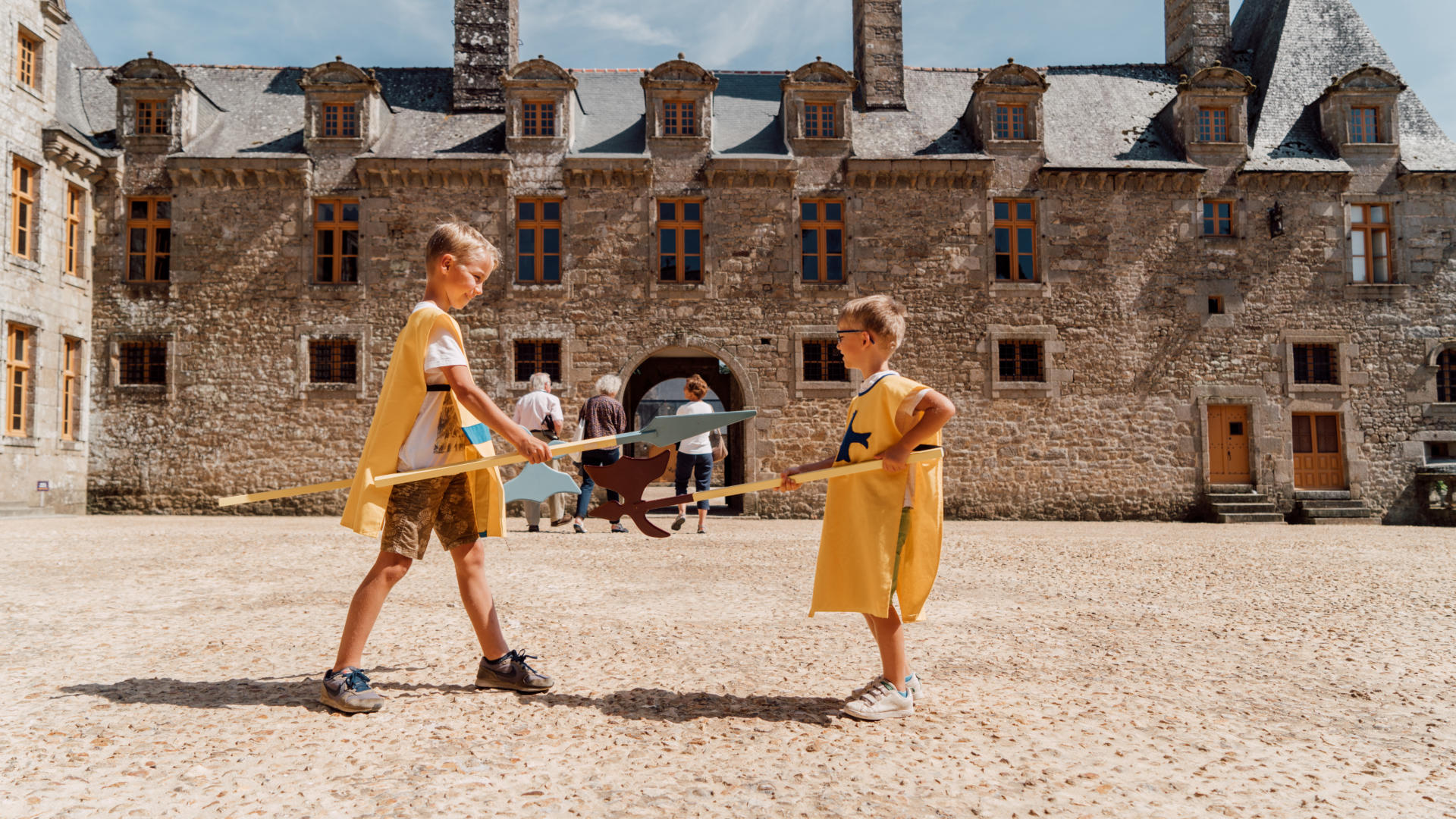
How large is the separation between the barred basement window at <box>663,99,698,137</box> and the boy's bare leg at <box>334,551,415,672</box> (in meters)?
13.5

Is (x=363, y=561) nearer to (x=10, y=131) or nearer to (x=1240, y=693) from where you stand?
(x=1240, y=693)

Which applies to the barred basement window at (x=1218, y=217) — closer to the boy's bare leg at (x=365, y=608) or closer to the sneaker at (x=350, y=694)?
the boy's bare leg at (x=365, y=608)

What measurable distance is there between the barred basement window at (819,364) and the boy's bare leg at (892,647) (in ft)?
40.5

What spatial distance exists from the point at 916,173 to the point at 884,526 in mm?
13392

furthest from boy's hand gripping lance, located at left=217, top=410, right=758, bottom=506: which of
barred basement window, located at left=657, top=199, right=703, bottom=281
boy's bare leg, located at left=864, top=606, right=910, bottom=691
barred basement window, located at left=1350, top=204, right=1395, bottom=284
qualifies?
barred basement window, located at left=1350, top=204, right=1395, bottom=284

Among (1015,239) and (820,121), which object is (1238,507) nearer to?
(1015,239)

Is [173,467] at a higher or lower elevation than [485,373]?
lower

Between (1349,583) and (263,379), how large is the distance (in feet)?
50.2

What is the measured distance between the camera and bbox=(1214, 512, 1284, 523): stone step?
48.1 feet

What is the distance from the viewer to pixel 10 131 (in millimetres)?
13188

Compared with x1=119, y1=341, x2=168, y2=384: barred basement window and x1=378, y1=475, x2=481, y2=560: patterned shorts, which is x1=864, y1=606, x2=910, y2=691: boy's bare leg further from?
x1=119, y1=341, x2=168, y2=384: barred basement window

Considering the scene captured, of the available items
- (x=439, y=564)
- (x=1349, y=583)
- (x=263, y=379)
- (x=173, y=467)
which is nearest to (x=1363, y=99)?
(x=1349, y=583)

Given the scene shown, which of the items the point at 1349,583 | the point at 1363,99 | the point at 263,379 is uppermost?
the point at 1363,99

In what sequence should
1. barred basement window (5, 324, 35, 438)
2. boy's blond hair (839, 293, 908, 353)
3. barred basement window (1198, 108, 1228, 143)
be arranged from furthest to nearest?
barred basement window (1198, 108, 1228, 143) → barred basement window (5, 324, 35, 438) → boy's blond hair (839, 293, 908, 353)
